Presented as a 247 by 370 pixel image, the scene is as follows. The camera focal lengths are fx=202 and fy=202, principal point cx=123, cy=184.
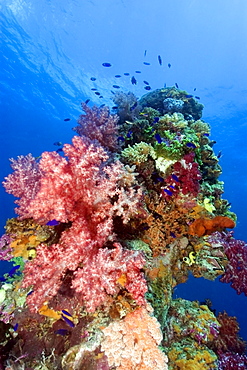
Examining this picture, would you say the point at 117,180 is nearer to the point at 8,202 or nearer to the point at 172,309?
the point at 172,309

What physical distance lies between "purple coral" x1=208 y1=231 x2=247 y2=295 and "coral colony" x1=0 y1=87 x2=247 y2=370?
0.08 feet

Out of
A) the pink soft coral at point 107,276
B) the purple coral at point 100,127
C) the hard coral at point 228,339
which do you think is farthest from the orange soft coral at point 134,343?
the hard coral at point 228,339

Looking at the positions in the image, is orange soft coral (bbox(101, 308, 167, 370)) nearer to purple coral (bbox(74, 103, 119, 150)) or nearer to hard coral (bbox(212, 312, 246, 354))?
purple coral (bbox(74, 103, 119, 150))

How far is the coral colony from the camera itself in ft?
9.43

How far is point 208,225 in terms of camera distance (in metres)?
4.72

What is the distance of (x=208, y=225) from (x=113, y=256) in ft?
9.03

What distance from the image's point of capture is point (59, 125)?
5691 cm

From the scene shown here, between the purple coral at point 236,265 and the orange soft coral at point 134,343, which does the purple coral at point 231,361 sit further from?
the orange soft coral at point 134,343

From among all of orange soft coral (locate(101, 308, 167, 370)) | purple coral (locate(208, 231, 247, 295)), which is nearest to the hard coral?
purple coral (locate(208, 231, 247, 295))

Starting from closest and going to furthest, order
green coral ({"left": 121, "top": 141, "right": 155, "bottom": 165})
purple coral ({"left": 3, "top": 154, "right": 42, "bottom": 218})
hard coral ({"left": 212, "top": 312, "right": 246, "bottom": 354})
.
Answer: purple coral ({"left": 3, "top": 154, "right": 42, "bottom": 218}) → green coral ({"left": 121, "top": 141, "right": 155, "bottom": 165}) → hard coral ({"left": 212, "top": 312, "right": 246, "bottom": 354})

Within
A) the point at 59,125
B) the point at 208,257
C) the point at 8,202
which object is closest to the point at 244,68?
the point at 208,257

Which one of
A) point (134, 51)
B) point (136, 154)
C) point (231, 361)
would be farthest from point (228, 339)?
point (134, 51)

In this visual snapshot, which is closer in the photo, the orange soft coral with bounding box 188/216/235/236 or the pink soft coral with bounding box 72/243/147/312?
the pink soft coral with bounding box 72/243/147/312

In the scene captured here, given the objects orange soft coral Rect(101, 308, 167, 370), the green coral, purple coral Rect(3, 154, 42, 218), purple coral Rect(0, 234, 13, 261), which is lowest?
orange soft coral Rect(101, 308, 167, 370)
